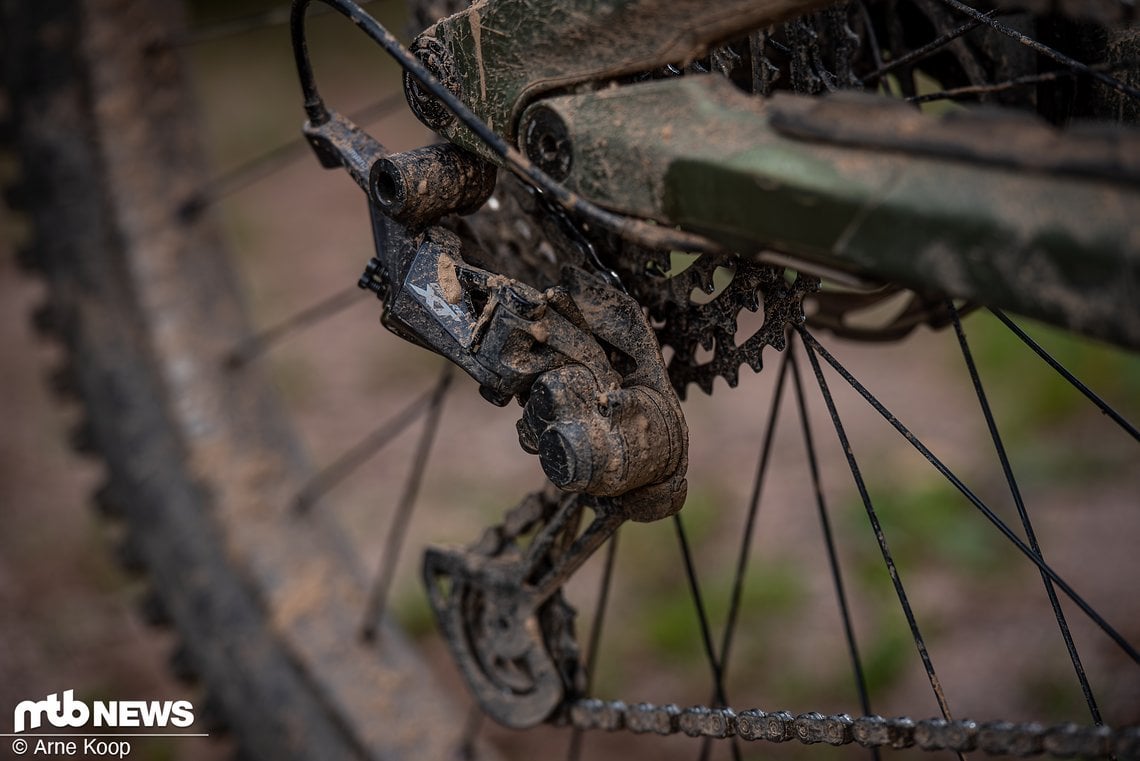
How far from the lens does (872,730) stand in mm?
757

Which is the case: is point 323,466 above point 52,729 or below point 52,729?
above

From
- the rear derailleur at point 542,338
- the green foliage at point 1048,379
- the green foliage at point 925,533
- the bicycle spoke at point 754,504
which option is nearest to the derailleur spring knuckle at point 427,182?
the rear derailleur at point 542,338

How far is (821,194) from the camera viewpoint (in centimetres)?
57

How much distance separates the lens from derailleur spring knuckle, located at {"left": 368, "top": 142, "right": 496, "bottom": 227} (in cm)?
72

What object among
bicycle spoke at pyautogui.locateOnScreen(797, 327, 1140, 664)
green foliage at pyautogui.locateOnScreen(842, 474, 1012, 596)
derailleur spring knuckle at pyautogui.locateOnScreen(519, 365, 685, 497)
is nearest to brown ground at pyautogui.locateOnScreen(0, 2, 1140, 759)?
green foliage at pyautogui.locateOnScreen(842, 474, 1012, 596)

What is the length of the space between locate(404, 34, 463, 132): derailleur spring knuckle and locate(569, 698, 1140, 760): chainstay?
435 millimetres

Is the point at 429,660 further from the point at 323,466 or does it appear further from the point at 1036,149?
the point at 1036,149

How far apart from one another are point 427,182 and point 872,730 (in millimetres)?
448

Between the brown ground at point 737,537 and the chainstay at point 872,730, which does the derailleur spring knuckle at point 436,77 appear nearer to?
the chainstay at point 872,730

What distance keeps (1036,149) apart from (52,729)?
126cm

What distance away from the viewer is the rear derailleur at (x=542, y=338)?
2.28 feet

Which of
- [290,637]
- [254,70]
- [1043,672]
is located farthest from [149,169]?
[254,70]

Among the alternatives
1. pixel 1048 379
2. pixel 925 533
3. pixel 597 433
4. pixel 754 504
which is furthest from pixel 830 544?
pixel 1048 379

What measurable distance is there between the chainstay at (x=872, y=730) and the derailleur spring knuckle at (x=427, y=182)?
1.26 feet
